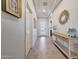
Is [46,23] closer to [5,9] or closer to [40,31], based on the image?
[40,31]

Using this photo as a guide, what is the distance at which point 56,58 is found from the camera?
438 cm

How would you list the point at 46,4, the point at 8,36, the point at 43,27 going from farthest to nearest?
the point at 43,27, the point at 46,4, the point at 8,36

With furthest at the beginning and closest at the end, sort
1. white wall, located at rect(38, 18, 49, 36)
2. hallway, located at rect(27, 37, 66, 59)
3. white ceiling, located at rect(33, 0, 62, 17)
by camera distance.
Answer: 1. white wall, located at rect(38, 18, 49, 36)
2. white ceiling, located at rect(33, 0, 62, 17)
3. hallway, located at rect(27, 37, 66, 59)

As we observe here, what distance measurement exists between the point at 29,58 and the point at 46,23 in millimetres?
11706

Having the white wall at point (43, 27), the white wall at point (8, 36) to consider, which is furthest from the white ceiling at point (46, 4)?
the white wall at point (43, 27)

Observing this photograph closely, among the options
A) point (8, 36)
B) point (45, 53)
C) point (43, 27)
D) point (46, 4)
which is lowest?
point (45, 53)

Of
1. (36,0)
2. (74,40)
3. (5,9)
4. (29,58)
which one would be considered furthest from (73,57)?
(36,0)

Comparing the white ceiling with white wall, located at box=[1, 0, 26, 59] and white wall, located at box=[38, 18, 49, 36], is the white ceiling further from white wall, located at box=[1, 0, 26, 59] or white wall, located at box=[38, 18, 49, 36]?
white wall, located at box=[38, 18, 49, 36]

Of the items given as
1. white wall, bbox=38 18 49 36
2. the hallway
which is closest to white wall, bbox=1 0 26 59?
the hallway

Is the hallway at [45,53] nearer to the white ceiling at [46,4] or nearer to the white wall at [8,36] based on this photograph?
the white wall at [8,36]

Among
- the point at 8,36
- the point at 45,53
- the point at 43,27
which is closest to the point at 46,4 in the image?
the point at 45,53

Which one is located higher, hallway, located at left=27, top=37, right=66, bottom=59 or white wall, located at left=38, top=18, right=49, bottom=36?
white wall, located at left=38, top=18, right=49, bottom=36

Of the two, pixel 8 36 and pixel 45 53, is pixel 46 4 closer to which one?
pixel 45 53

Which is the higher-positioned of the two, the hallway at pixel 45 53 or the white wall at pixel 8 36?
the white wall at pixel 8 36
